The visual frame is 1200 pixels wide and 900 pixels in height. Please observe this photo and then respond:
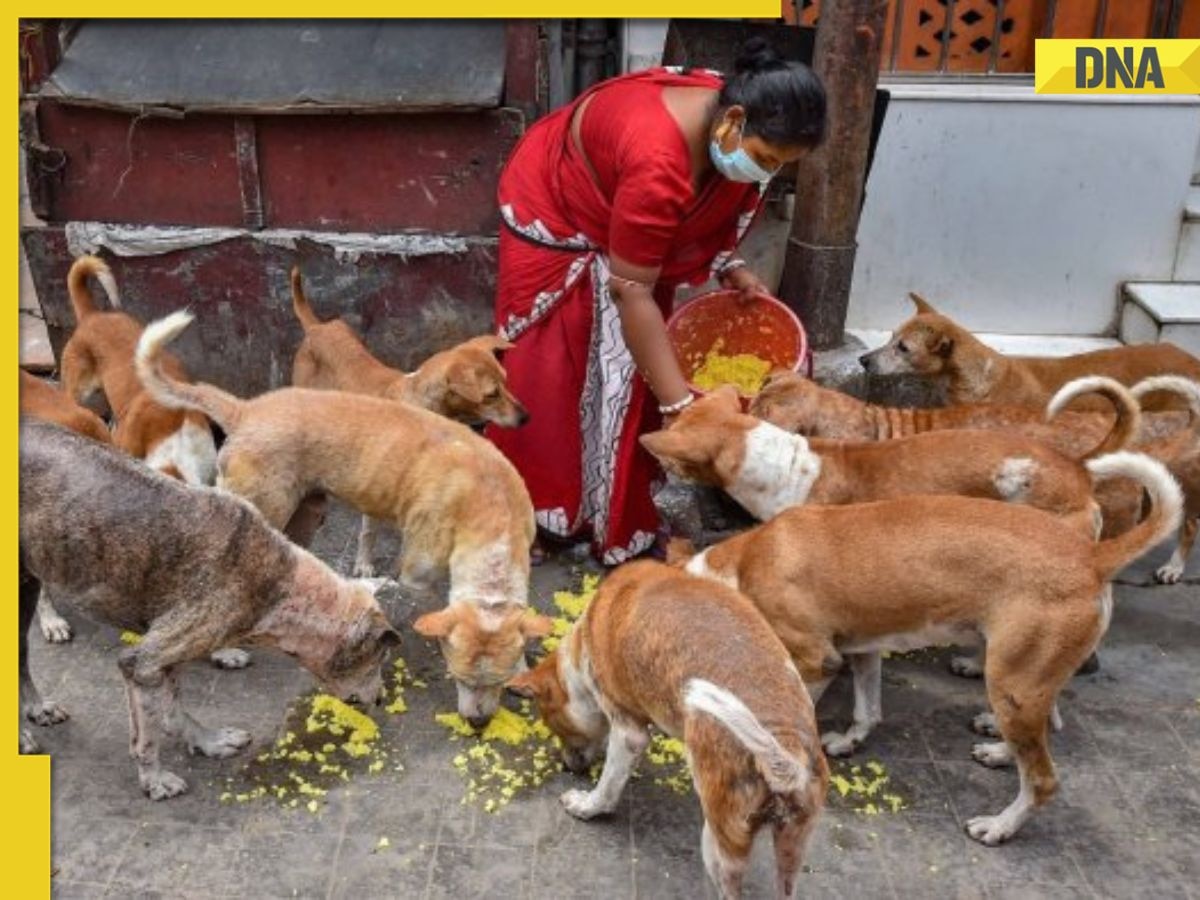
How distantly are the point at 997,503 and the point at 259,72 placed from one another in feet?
16.9

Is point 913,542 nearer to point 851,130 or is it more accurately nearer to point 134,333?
point 851,130

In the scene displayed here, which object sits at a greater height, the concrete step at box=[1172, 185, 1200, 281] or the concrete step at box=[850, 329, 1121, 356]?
the concrete step at box=[1172, 185, 1200, 281]

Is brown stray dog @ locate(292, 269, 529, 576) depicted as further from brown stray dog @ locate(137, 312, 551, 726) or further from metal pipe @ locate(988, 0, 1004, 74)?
metal pipe @ locate(988, 0, 1004, 74)

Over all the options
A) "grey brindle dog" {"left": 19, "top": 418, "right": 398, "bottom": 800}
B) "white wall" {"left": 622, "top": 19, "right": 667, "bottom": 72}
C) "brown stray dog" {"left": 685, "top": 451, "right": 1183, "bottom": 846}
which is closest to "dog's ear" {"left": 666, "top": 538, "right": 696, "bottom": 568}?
"brown stray dog" {"left": 685, "top": 451, "right": 1183, "bottom": 846}

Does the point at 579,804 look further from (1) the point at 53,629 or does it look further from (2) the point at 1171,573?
(2) the point at 1171,573

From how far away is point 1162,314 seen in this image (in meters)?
8.44

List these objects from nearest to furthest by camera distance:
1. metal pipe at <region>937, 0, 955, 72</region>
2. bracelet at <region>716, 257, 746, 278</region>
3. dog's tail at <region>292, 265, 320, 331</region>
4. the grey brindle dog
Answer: the grey brindle dog
bracelet at <region>716, 257, 746, 278</region>
dog's tail at <region>292, 265, 320, 331</region>
metal pipe at <region>937, 0, 955, 72</region>

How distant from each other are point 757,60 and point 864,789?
→ 10.5 feet

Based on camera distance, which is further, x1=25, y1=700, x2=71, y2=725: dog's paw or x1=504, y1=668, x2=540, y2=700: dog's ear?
x1=25, y1=700, x2=71, y2=725: dog's paw

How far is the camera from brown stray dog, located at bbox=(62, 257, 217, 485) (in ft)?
20.9

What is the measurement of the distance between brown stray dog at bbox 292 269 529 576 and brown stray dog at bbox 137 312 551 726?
0.48 metres

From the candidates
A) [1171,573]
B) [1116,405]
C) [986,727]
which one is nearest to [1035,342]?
[1171,573]

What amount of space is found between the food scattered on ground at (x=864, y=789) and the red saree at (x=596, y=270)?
1.90 m

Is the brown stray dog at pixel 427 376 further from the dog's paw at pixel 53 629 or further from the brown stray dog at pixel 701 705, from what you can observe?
the dog's paw at pixel 53 629
